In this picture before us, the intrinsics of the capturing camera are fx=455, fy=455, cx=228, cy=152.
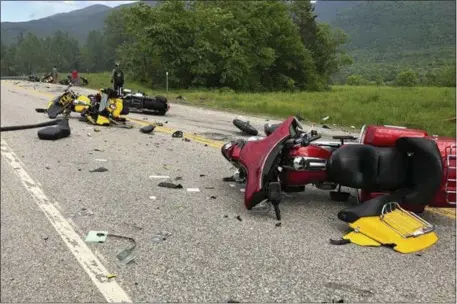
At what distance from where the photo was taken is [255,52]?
133 ft

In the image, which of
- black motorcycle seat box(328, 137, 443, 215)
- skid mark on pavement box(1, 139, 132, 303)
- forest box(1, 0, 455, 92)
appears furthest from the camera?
forest box(1, 0, 455, 92)

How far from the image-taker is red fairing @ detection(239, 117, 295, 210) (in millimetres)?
4484

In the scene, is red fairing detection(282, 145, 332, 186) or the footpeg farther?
red fairing detection(282, 145, 332, 186)

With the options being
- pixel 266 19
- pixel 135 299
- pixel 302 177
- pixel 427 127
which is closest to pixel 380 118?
pixel 427 127

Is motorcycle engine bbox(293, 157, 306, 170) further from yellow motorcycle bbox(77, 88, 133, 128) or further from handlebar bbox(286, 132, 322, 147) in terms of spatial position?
yellow motorcycle bbox(77, 88, 133, 128)

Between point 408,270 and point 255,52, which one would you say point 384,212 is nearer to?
point 408,270

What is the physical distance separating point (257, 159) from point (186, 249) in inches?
54.2

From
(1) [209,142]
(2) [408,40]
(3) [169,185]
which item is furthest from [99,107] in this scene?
(2) [408,40]

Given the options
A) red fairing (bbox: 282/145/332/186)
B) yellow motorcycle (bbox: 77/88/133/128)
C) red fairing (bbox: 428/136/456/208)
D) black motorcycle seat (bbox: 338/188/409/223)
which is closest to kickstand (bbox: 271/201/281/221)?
red fairing (bbox: 282/145/332/186)

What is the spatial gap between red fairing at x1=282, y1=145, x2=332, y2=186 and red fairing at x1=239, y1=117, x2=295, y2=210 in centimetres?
21

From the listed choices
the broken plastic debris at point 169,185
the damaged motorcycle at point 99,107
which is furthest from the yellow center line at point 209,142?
the broken plastic debris at point 169,185

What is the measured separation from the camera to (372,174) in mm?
4336

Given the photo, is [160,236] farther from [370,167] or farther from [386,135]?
[386,135]

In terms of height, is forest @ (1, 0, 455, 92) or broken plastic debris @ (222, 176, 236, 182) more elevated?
forest @ (1, 0, 455, 92)
